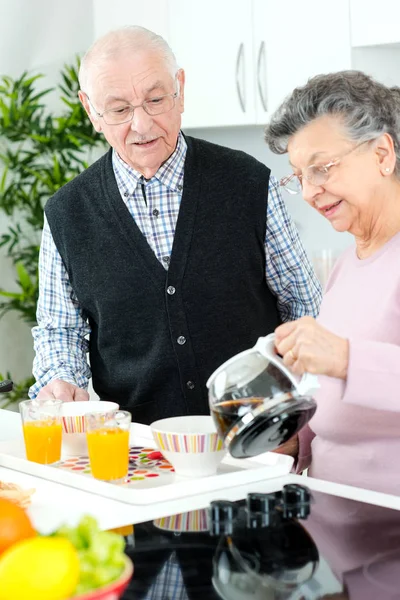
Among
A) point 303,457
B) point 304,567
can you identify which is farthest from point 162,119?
point 304,567

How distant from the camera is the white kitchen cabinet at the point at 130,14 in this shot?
4074mm

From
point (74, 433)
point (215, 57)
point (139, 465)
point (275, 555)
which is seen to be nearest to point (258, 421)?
point (275, 555)

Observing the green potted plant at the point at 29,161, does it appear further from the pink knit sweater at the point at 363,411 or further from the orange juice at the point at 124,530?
the orange juice at the point at 124,530

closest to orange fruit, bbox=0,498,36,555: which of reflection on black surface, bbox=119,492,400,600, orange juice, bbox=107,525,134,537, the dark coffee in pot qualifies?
reflection on black surface, bbox=119,492,400,600

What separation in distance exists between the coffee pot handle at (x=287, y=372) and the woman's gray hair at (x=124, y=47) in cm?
105

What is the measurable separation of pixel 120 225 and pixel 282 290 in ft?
1.47

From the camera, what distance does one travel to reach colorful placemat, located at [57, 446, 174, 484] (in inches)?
65.6

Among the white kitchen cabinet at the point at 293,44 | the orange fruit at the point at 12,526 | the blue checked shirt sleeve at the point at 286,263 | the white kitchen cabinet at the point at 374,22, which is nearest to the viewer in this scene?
the orange fruit at the point at 12,526

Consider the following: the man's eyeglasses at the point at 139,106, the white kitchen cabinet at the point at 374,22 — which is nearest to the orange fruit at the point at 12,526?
the man's eyeglasses at the point at 139,106

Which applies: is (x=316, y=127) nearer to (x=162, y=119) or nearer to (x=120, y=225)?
(x=162, y=119)

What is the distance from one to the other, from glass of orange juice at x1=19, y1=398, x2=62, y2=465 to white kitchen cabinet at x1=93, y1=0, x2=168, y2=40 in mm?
2555

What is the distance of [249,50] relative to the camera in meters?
3.71

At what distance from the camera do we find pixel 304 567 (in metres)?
1.18

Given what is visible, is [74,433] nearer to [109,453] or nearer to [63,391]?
[109,453]
